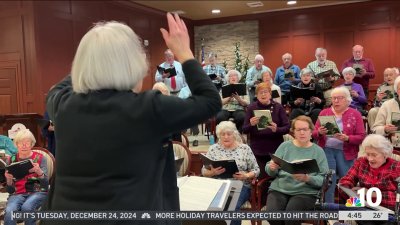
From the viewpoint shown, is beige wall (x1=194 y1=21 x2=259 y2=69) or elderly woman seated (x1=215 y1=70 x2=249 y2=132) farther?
beige wall (x1=194 y1=21 x2=259 y2=69)

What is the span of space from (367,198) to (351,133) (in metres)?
1.58

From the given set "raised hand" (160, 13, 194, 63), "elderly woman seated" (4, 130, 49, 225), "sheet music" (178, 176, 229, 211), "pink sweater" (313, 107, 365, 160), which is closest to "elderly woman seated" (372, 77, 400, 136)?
"pink sweater" (313, 107, 365, 160)

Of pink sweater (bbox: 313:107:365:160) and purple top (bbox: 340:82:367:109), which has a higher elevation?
purple top (bbox: 340:82:367:109)

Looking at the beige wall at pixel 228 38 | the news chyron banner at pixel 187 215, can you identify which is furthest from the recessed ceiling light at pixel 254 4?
the news chyron banner at pixel 187 215

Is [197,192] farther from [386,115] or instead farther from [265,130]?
[386,115]

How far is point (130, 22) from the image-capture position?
866 cm

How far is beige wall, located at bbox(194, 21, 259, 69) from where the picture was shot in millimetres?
10250

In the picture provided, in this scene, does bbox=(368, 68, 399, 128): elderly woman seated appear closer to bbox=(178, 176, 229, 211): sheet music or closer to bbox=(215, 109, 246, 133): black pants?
bbox=(215, 109, 246, 133): black pants

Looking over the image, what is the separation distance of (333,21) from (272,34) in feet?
4.99

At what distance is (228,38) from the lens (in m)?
10.5

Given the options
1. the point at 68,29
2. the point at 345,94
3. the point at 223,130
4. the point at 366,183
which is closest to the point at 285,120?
the point at 345,94

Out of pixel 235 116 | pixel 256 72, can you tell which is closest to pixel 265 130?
pixel 235 116

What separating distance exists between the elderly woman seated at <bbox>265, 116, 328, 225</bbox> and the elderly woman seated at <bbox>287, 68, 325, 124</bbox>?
7.80ft

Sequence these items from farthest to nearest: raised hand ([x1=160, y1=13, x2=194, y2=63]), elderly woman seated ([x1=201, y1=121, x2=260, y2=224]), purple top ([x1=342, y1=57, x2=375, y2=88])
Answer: purple top ([x1=342, y1=57, x2=375, y2=88]), elderly woman seated ([x1=201, y1=121, x2=260, y2=224]), raised hand ([x1=160, y1=13, x2=194, y2=63])
